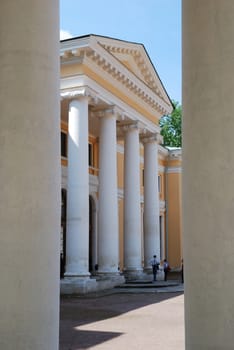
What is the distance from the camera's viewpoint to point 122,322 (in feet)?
45.1

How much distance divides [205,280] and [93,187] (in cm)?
3002

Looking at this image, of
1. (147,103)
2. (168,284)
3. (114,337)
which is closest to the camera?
(114,337)

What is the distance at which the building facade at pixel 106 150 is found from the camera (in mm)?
22922

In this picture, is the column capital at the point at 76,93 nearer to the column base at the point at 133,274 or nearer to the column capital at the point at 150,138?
the column capital at the point at 150,138

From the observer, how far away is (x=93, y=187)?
3362cm

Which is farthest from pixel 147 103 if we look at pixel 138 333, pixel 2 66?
pixel 2 66

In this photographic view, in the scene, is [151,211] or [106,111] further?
[151,211]

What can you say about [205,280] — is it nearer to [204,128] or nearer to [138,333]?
[204,128]

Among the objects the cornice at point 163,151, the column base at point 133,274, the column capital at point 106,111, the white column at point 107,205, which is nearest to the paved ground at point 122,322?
the white column at point 107,205

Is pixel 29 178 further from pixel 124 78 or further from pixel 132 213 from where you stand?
pixel 132 213

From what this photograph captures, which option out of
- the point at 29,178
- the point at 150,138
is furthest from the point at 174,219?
the point at 29,178

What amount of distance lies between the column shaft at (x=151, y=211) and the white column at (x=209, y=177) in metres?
28.0

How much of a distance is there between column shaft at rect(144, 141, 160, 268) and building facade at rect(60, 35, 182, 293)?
62 mm

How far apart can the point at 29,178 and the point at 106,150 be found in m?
21.3
